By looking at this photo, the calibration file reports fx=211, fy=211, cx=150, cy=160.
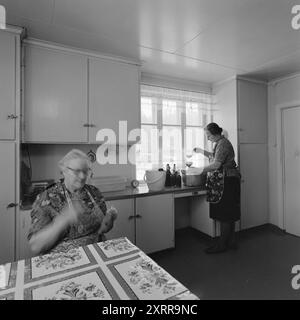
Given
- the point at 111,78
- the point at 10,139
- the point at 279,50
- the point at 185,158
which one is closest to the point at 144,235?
the point at 185,158

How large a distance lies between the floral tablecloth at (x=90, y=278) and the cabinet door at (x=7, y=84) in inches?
48.2

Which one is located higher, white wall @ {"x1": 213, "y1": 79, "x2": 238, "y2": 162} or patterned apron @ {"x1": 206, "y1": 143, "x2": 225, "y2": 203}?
white wall @ {"x1": 213, "y1": 79, "x2": 238, "y2": 162}

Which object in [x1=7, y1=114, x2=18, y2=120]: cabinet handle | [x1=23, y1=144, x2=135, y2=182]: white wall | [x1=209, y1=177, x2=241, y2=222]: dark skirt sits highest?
[x1=7, y1=114, x2=18, y2=120]: cabinet handle

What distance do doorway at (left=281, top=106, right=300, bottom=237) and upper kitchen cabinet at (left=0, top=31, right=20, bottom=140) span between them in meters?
3.40

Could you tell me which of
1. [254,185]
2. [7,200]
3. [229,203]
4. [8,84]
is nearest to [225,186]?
[229,203]

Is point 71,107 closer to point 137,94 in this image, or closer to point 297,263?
point 137,94

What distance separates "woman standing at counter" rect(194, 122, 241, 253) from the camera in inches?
96.5

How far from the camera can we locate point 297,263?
7.46 ft

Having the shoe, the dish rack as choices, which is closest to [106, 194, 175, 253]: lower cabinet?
the dish rack

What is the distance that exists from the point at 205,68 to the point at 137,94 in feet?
3.29

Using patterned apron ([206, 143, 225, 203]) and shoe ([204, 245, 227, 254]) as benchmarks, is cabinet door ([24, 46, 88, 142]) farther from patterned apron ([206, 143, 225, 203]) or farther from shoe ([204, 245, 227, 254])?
shoe ([204, 245, 227, 254])

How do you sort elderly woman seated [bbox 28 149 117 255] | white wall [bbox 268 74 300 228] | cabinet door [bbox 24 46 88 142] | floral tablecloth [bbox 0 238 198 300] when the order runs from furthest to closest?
white wall [bbox 268 74 300 228] < cabinet door [bbox 24 46 88 142] < elderly woman seated [bbox 28 149 117 255] < floral tablecloth [bbox 0 238 198 300]

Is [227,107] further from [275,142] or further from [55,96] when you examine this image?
[55,96]
